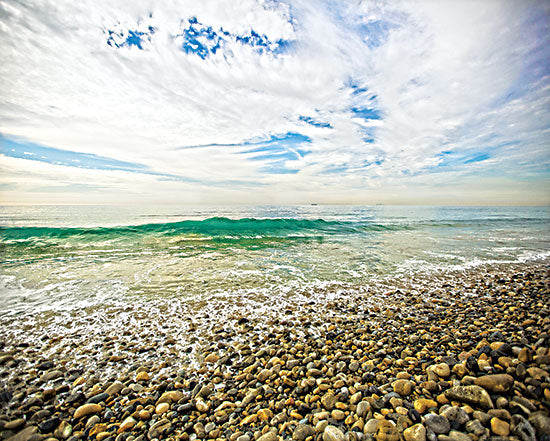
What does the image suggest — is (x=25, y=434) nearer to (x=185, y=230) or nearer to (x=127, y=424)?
(x=127, y=424)

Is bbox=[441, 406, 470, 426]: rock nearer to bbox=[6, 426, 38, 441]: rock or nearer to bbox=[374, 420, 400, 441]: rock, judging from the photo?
bbox=[374, 420, 400, 441]: rock

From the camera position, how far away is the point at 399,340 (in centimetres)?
423

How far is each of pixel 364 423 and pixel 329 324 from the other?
2.58 m

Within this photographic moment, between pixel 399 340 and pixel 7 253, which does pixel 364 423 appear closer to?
pixel 399 340

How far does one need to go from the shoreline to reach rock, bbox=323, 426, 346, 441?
0.01 m

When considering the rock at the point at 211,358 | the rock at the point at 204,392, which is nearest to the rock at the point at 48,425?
the rock at the point at 204,392

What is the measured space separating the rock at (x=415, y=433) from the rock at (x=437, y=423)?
0.32 ft

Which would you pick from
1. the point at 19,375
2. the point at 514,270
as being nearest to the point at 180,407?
the point at 19,375

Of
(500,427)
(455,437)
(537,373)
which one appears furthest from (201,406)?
→ (537,373)

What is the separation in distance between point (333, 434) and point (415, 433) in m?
0.79

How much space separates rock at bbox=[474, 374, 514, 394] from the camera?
238 cm

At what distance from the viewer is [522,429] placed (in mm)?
1945

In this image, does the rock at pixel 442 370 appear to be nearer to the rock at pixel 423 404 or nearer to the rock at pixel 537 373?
the rock at pixel 423 404

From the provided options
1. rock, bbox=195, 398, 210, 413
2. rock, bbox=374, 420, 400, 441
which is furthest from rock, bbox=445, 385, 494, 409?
rock, bbox=195, 398, 210, 413
